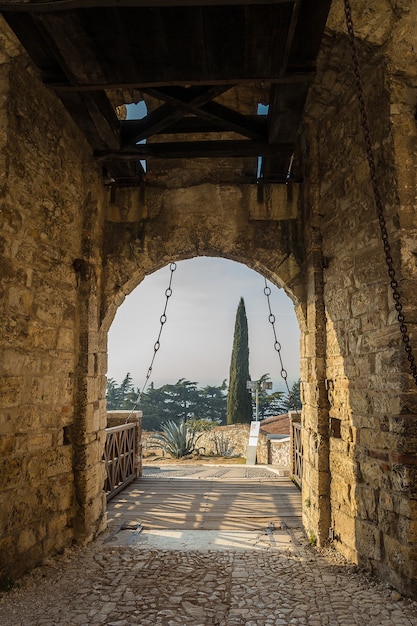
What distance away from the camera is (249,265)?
4570 millimetres

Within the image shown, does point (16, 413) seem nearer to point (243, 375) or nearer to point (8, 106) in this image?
point (8, 106)

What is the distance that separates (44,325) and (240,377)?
16.6 m

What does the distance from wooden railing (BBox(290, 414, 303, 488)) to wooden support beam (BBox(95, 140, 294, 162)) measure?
3680 millimetres

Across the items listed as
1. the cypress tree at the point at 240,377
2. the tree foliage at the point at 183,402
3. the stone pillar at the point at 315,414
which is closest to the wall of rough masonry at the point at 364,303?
the stone pillar at the point at 315,414

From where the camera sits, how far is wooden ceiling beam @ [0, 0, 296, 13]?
2.43 meters

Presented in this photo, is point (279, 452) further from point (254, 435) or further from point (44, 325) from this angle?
point (44, 325)

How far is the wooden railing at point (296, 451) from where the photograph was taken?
5.83m

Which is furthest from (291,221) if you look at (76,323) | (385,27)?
(76,323)

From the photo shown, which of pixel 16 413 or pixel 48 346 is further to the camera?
pixel 48 346

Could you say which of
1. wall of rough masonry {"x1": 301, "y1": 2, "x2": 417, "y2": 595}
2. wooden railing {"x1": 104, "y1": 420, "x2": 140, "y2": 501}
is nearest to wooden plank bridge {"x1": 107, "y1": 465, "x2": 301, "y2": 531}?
wooden railing {"x1": 104, "y1": 420, "x2": 140, "y2": 501}

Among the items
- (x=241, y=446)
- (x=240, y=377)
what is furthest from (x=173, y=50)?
(x=240, y=377)

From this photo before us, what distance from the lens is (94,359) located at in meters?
4.16

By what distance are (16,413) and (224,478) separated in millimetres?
4082

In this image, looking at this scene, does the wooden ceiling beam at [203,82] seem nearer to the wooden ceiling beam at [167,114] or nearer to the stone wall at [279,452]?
the wooden ceiling beam at [167,114]
